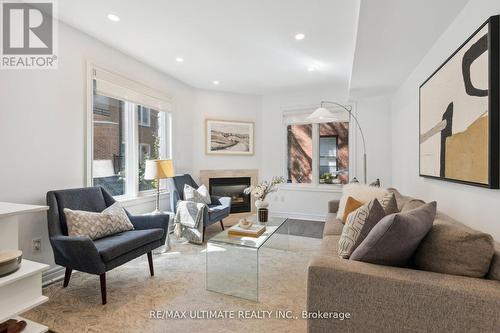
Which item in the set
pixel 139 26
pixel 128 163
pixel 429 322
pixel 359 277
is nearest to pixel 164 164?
pixel 128 163

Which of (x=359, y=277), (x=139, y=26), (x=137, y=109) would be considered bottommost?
(x=359, y=277)

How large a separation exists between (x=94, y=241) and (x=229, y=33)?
246 cm

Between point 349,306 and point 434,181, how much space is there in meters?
1.80

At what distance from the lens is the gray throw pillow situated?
1200 mm

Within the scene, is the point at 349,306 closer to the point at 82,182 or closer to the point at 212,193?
the point at 82,182

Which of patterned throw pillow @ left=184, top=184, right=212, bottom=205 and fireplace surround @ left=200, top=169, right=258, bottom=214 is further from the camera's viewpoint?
fireplace surround @ left=200, top=169, right=258, bottom=214

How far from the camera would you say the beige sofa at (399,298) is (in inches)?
39.8

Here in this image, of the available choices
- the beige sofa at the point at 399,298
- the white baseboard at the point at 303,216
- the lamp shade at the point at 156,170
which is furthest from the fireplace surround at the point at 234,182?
the beige sofa at the point at 399,298

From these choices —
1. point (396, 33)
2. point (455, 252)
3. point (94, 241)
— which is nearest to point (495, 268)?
point (455, 252)

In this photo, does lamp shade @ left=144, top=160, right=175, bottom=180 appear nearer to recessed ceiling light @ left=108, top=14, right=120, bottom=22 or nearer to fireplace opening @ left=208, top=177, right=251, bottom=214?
recessed ceiling light @ left=108, top=14, right=120, bottom=22

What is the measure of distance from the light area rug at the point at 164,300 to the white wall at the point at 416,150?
4.52 ft

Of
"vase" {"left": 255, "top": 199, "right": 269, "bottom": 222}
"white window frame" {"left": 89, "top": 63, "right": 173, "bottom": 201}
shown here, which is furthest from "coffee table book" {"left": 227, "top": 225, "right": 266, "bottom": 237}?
"white window frame" {"left": 89, "top": 63, "right": 173, "bottom": 201}

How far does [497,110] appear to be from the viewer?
54.9 inches

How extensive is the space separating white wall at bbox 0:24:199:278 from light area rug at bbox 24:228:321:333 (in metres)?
0.64
